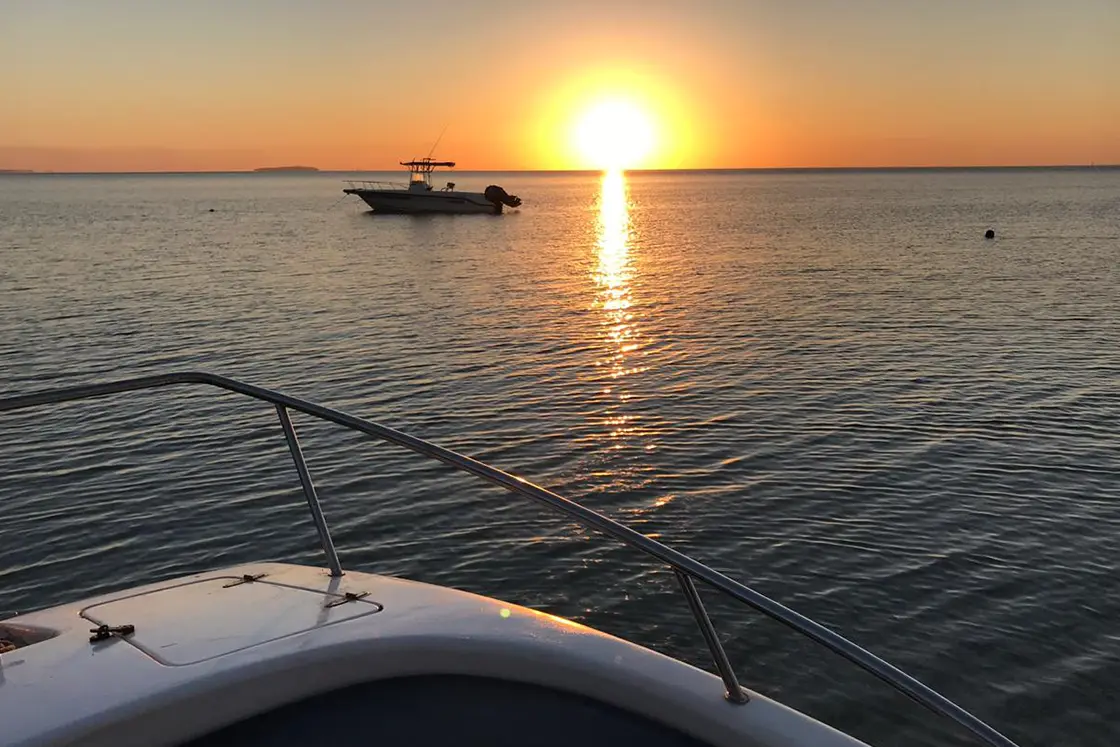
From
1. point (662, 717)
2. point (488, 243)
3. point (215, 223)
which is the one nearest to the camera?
point (662, 717)

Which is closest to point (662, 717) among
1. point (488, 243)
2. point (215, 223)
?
point (488, 243)

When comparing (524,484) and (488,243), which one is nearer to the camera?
(524,484)

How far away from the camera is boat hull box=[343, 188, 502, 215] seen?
83.6 m

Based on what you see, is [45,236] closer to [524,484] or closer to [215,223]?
[215,223]

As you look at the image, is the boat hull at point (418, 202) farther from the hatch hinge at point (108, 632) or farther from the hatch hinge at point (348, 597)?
the hatch hinge at point (108, 632)

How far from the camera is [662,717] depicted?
2.93 meters

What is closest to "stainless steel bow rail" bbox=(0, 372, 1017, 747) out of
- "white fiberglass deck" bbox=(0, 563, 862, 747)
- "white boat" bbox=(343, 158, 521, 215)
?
"white fiberglass deck" bbox=(0, 563, 862, 747)

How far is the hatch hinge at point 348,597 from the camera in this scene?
3.58 metres

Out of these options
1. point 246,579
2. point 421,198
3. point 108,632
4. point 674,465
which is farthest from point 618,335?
point 421,198

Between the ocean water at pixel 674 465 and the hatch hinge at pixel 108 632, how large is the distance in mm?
5982

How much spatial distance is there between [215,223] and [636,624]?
8269cm

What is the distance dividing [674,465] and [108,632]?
11.1m

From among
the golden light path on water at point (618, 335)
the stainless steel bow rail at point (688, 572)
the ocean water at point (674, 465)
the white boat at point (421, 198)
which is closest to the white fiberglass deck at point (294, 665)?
the stainless steel bow rail at point (688, 572)

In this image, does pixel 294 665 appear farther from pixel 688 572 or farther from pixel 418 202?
pixel 418 202
